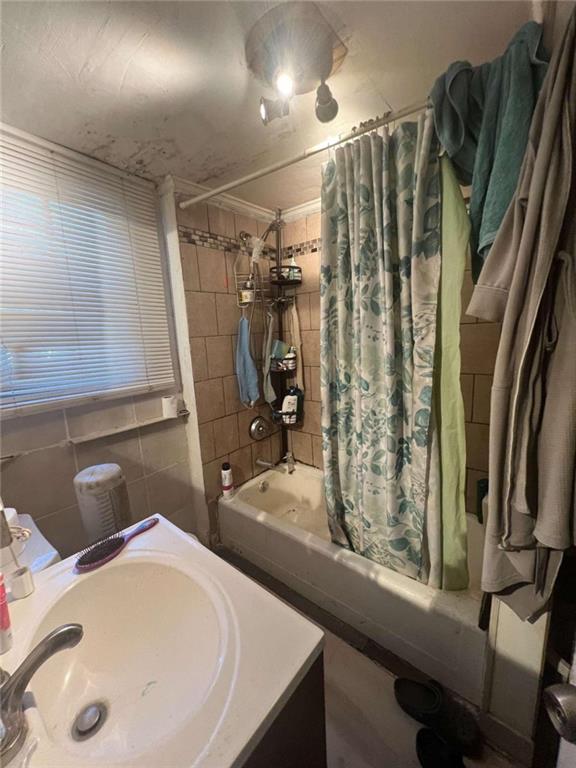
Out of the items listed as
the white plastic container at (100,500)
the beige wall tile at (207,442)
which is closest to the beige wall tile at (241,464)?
the beige wall tile at (207,442)

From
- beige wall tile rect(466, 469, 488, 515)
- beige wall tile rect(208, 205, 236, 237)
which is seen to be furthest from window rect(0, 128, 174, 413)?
beige wall tile rect(466, 469, 488, 515)

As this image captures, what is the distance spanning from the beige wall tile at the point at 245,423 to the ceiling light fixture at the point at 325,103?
1.52 m

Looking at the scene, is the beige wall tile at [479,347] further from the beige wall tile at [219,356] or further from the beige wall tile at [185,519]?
the beige wall tile at [185,519]

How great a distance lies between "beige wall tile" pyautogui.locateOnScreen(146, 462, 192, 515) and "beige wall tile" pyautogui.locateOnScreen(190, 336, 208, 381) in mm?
545

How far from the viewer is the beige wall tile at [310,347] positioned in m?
2.05

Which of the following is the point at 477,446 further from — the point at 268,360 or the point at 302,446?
the point at 268,360

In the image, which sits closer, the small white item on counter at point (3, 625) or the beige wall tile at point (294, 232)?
the small white item on counter at point (3, 625)

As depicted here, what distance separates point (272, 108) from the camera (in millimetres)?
977

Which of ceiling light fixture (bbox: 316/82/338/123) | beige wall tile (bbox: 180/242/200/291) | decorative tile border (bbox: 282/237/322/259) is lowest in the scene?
beige wall tile (bbox: 180/242/200/291)

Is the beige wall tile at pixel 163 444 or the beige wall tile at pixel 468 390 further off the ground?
the beige wall tile at pixel 468 390

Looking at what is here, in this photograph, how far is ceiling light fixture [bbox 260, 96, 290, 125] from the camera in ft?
3.14

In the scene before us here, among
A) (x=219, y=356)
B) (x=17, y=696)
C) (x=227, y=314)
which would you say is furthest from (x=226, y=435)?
(x=17, y=696)

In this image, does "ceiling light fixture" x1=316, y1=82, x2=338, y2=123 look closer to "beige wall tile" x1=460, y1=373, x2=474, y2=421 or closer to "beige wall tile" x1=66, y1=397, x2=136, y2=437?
"beige wall tile" x1=460, y1=373, x2=474, y2=421

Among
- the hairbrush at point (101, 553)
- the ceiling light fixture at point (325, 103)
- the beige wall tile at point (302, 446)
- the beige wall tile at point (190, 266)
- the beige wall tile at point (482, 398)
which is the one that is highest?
the ceiling light fixture at point (325, 103)
